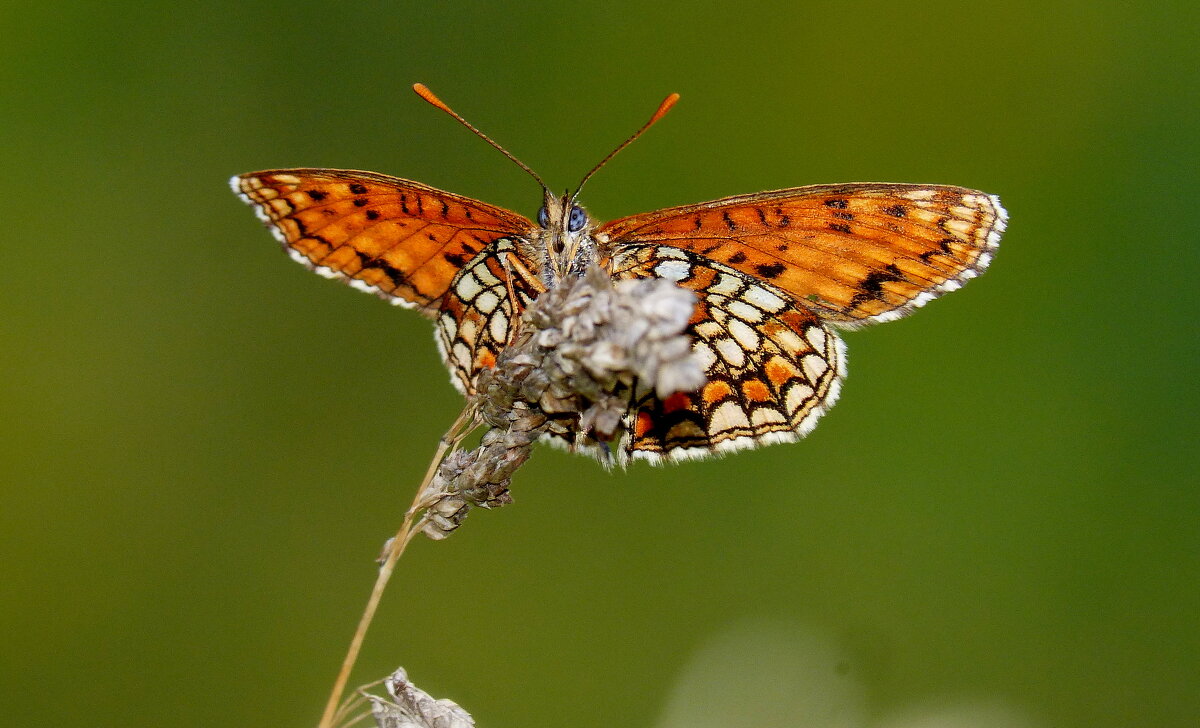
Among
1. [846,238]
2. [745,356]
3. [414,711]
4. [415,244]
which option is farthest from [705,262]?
[414,711]

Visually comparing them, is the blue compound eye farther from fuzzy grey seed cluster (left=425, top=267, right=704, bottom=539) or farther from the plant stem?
the plant stem

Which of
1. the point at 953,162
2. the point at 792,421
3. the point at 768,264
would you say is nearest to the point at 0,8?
the point at 768,264

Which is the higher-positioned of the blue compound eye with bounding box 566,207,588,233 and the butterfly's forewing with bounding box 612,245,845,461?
the blue compound eye with bounding box 566,207,588,233

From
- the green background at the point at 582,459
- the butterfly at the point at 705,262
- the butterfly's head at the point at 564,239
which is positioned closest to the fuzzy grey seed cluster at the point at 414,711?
the butterfly at the point at 705,262

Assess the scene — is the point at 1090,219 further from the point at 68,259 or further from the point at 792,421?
the point at 68,259

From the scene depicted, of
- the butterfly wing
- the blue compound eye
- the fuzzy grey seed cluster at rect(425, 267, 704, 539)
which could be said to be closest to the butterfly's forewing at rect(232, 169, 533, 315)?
the butterfly wing
